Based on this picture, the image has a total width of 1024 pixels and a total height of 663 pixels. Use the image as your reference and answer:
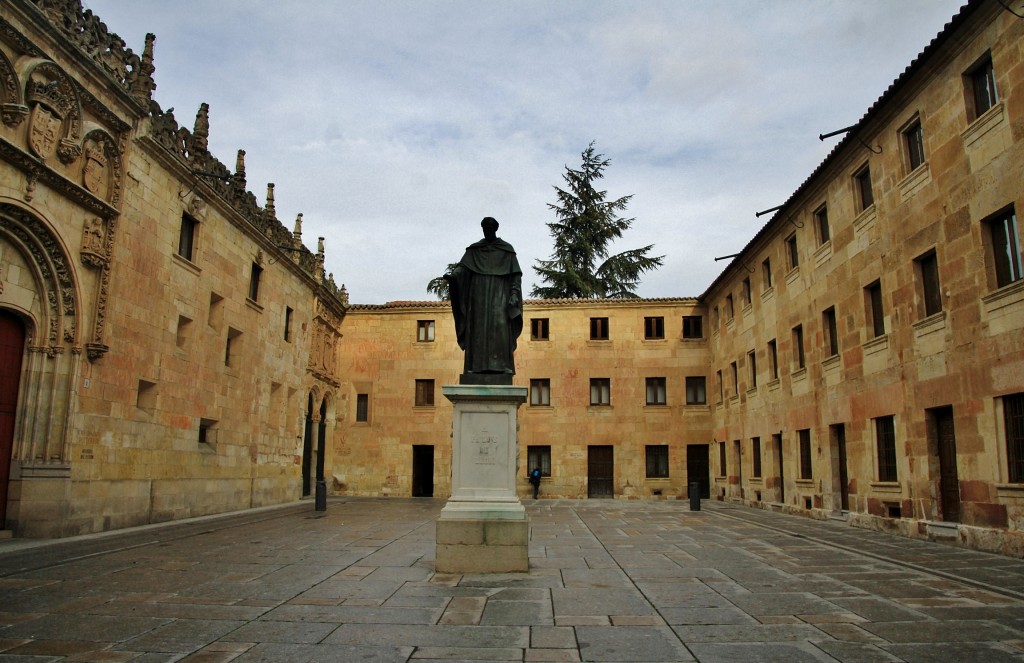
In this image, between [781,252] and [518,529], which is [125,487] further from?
[781,252]

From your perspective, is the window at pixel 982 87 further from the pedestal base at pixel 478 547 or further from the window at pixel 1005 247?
the pedestal base at pixel 478 547

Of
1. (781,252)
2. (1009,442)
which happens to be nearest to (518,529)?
(1009,442)

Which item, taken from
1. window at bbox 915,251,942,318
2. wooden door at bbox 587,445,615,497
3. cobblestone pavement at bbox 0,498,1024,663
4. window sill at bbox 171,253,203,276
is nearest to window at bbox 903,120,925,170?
window at bbox 915,251,942,318

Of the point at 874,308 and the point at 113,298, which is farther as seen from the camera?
the point at 874,308

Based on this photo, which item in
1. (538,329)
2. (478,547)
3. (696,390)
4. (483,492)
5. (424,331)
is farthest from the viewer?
(424,331)

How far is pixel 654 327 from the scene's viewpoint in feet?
101

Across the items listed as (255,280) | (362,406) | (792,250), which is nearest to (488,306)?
(255,280)

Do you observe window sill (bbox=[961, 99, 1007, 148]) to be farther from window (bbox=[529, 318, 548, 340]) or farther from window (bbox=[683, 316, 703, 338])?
window (bbox=[529, 318, 548, 340])

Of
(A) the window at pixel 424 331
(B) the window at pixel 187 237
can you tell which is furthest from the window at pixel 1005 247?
(A) the window at pixel 424 331

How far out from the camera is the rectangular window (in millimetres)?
30609

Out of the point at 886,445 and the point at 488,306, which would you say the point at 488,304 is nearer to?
the point at 488,306

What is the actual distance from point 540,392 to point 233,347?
1439 centimetres

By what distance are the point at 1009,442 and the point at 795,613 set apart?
7.31 meters

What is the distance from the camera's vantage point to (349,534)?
12.9 m
